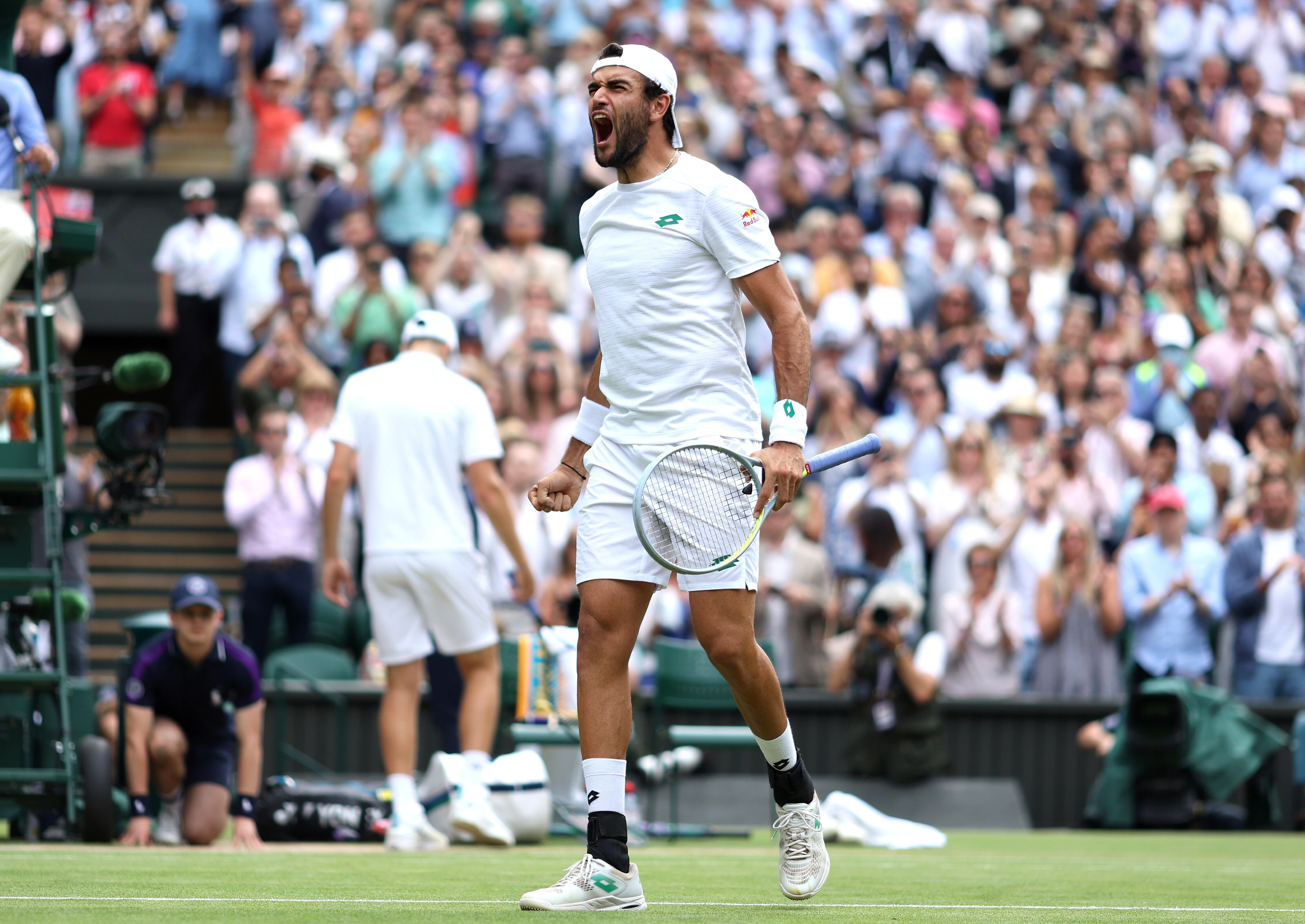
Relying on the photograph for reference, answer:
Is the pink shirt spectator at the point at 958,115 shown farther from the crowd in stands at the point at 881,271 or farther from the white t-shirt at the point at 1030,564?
the white t-shirt at the point at 1030,564

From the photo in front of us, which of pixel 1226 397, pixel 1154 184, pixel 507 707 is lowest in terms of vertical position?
pixel 507 707

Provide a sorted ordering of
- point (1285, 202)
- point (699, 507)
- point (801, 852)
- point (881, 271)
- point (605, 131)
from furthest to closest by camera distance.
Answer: point (1285, 202) → point (881, 271) → point (801, 852) → point (605, 131) → point (699, 507)

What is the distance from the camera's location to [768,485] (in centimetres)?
561

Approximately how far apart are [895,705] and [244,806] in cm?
461

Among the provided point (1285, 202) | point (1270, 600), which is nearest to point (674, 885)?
point (1270, 600)

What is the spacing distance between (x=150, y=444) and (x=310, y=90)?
9641 mm

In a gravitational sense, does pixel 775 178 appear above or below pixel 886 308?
above

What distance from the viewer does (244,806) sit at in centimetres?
937

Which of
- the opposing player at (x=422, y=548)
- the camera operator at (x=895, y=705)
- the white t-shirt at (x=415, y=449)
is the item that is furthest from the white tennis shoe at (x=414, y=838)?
the camera operator at (x=895, y=705)

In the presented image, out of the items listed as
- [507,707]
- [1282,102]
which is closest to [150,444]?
[507,707]

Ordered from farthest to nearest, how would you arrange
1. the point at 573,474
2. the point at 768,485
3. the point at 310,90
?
the point at 310,90
the point at 573,474
the point at 768,485

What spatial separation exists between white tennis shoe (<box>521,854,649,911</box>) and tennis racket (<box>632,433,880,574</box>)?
0.86 meters

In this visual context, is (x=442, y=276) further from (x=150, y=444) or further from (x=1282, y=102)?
(x=1282, y=102)

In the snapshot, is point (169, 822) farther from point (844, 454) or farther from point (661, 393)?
point (844, 454)
